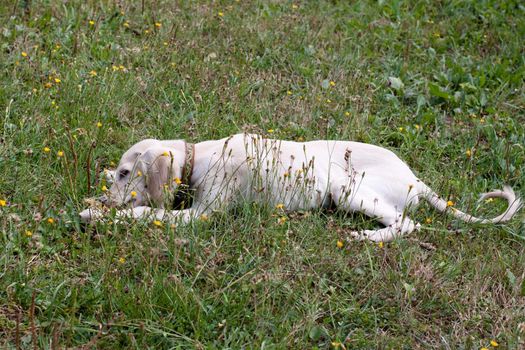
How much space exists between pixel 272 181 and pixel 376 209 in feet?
2.21

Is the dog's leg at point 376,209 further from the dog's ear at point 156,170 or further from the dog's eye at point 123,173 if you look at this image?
the dog's eye at point 123,173

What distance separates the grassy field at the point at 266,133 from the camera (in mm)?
3652

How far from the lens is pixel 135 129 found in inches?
220

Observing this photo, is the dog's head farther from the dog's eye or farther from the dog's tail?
the dog's tail

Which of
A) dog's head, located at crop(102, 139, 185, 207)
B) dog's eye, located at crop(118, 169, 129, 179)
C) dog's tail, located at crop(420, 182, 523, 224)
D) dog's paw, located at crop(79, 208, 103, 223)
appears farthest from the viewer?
dog's tail, located at crop(420, 182, 523, 224)

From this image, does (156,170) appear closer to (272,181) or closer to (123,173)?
(123,173)

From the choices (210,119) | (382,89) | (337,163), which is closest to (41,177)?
(210,119)

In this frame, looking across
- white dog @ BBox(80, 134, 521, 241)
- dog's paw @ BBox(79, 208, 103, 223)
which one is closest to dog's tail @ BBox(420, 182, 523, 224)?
white dog @ BBox(80, 134, 521, 241)

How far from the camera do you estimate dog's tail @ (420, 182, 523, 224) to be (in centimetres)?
478

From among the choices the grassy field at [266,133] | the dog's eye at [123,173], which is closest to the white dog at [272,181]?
the dog's eye at [123,173]

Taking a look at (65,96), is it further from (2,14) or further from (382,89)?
(382,89)

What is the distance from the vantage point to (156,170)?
174 inches

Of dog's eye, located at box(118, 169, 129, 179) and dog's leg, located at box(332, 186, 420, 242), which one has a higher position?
dog's eye, located at box(118, 169, 129, 179)

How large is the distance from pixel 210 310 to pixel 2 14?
4.06m
